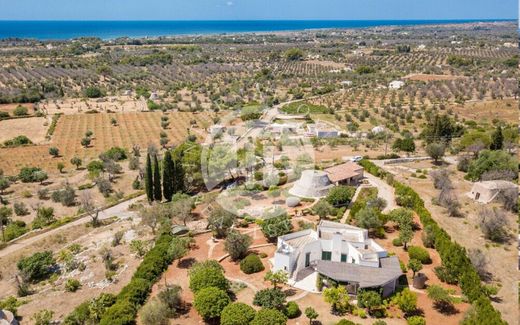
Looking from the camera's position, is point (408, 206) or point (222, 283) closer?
point (222, 283)

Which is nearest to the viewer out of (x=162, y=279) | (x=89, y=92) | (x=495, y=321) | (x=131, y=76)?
(x=495, y=321)

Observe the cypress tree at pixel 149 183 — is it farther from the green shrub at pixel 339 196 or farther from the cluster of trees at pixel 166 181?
the green shrub at pixel 339 196

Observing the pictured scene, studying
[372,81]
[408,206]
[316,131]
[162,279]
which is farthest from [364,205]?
[372,81]

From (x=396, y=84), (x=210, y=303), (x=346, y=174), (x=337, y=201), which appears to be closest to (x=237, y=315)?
(x=210, y=303)

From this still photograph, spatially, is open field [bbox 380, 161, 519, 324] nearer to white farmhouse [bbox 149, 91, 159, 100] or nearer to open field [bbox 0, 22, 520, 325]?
open field [bbox 0, 22, 520, 325]

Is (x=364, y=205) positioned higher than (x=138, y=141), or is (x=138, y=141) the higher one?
(x=138, y=141)

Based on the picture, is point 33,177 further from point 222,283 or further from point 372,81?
point 372,81
